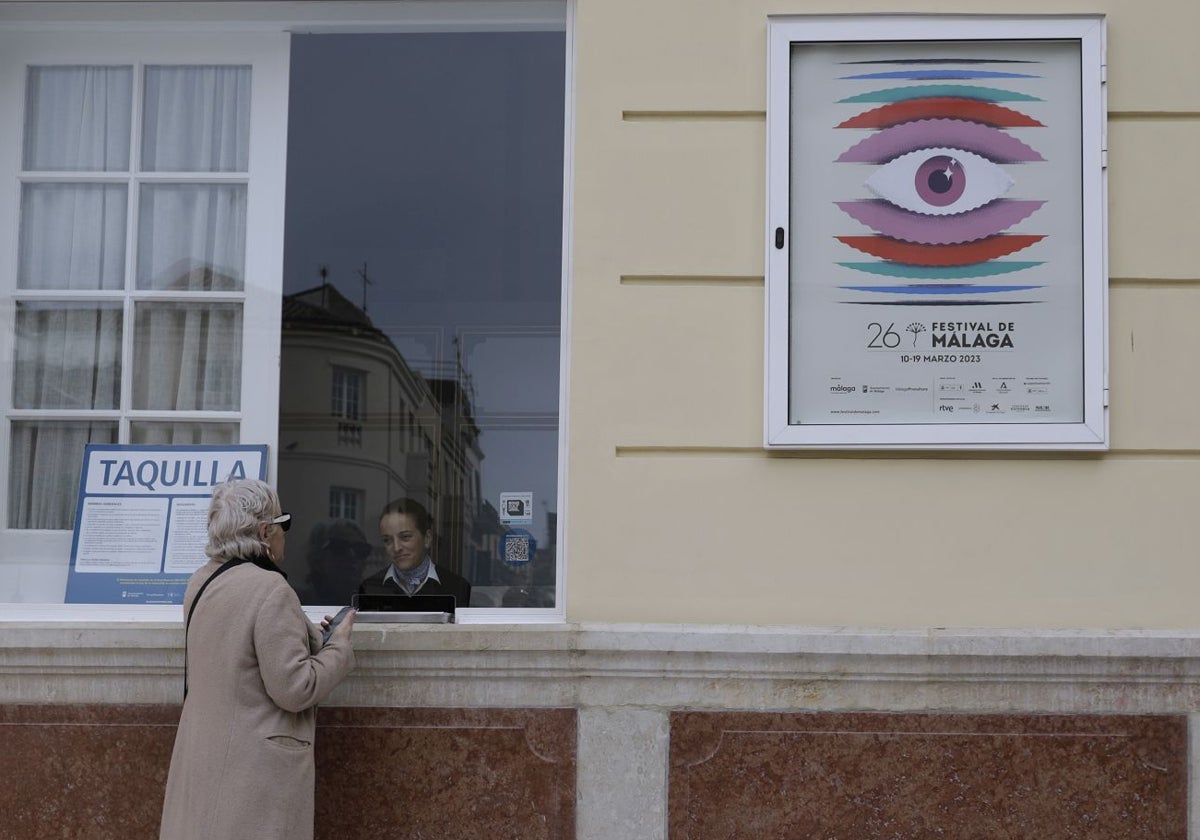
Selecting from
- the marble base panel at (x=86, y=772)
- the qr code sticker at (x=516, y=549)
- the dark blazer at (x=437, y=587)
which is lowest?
the marble base panel at (x=86, y=772)

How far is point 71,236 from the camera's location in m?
5.54

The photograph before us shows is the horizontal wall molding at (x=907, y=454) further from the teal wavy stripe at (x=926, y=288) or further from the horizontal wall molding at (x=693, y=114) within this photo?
the horizontal wall molding at (x=693, y=114)

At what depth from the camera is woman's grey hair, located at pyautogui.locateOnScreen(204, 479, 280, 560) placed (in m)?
4.40

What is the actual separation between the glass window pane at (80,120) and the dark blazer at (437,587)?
6.36 ft

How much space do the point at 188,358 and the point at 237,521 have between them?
129cm

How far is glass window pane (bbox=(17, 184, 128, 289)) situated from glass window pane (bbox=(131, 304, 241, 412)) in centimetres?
28

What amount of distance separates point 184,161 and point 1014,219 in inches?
125

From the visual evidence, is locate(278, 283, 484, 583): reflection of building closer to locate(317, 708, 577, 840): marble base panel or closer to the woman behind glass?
the woman behind glass

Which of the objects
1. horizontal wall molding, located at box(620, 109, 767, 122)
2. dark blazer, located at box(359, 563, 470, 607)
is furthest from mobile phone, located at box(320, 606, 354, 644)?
horizontal wall molding, located at box(620, 109, 767, 122)

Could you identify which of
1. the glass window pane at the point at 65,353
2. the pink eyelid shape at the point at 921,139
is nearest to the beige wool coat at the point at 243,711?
the glass window pane at the point at 65,353

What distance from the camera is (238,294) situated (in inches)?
216

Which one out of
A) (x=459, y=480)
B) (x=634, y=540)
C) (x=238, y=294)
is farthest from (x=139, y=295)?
(x=634, y=540)

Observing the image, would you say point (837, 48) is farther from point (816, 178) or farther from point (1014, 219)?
point (1014, 219)

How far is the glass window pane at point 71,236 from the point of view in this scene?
5.53 meters
